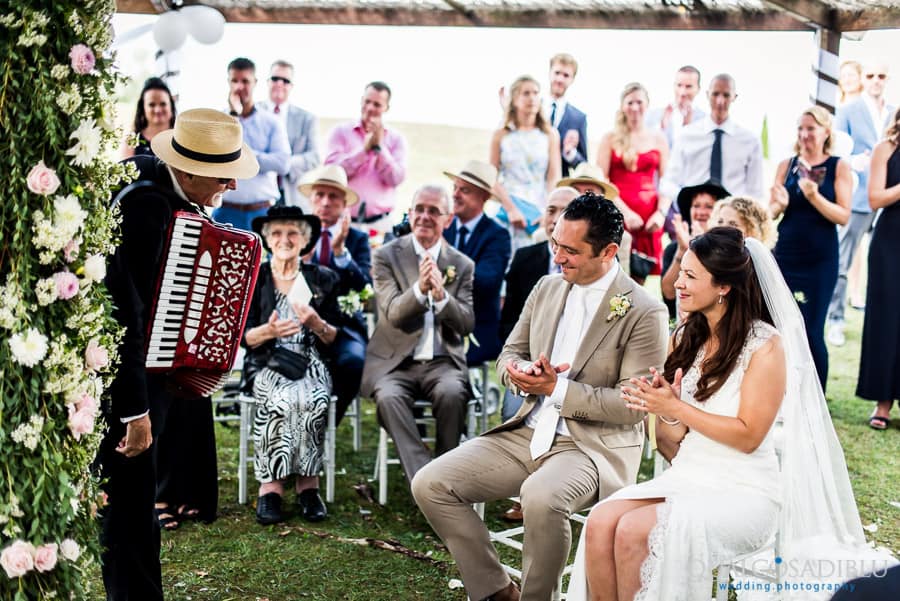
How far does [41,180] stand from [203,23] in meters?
6.08

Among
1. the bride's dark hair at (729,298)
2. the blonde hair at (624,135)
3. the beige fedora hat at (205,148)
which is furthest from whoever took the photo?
the blonde hair at (624,135)

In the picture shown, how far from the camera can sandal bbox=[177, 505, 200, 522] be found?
16.6 feet

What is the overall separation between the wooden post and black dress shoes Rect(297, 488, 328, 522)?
6003 millimetres

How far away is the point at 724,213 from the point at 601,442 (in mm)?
1936

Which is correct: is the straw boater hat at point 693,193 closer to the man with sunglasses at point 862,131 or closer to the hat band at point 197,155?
the hat band at point 197,155

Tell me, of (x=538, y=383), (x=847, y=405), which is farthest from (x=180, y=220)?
(x=847, y=405)

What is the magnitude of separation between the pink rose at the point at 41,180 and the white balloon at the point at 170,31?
5.91 m

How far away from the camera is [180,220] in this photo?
3.43 metres

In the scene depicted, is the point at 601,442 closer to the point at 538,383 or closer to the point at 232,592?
the point at 538,383

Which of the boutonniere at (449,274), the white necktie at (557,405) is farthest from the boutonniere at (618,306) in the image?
the boutonniere at (449,274)

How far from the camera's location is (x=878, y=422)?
7.11m

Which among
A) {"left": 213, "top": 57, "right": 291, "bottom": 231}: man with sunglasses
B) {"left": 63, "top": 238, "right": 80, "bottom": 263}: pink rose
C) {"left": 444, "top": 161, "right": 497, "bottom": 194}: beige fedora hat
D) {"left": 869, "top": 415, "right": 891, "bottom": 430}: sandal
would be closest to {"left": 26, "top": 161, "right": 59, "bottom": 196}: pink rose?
{"left": 63, "top": 238, "right": 80, "bottom": 263}: pink rose

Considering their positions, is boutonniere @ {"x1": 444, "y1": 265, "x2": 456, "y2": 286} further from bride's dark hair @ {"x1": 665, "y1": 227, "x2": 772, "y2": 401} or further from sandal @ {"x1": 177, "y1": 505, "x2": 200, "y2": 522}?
bride's dark hair @ {"x1": 665, "y1": 227, "x2": 772, "y2": 401}

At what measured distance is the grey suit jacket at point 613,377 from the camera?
391 cm
